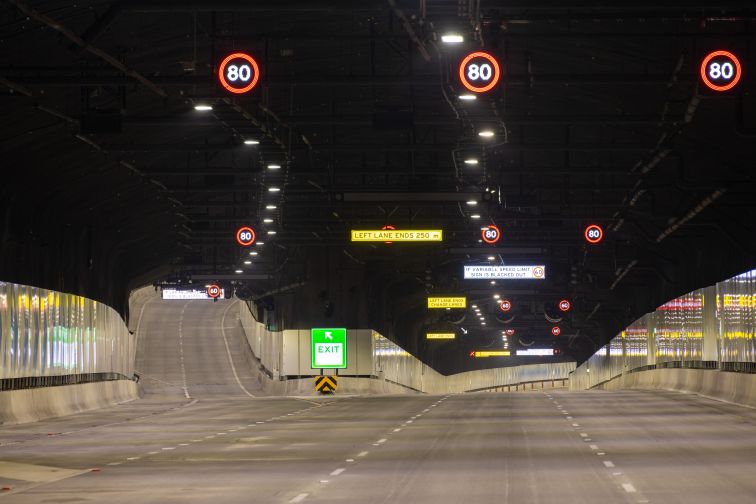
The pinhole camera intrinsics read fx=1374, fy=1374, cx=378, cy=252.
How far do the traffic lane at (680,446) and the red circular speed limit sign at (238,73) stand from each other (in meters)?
8.06

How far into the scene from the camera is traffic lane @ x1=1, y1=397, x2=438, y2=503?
747 inches

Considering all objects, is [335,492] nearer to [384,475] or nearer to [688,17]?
Answer: [384,475]

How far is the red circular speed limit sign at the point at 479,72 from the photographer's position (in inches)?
767

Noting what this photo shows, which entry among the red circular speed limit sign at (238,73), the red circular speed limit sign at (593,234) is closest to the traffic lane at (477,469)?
the red circular speed limit sign at (238,73)

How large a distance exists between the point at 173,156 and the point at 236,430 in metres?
12.4

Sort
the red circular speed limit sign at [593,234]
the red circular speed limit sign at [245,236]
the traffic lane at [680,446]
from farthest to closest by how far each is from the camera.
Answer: the red circular speed limit sign at [593,234]
the red circular speed limit sign at [245,236]
the traffic lane at [680,446]

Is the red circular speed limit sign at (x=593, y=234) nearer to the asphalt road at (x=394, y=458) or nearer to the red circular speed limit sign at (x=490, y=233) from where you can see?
the red circular speed limit sign at (x=490, y=233)

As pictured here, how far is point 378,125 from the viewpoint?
102ft

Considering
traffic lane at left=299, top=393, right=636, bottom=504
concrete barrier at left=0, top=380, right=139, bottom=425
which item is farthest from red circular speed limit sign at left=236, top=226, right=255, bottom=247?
traffic lane at left=299, top=393, right=636, bottom=504

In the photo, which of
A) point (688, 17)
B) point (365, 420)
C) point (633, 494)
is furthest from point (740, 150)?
point (633, 494)

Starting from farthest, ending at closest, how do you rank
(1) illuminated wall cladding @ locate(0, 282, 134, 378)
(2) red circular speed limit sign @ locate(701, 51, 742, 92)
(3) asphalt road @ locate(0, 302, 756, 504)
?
(1) illuminated wall cladding @ locate(0, 282, 134, 378), (2) red circular speed limit sign @ locate(701, 51, 742, 92), (3) asphalt road @ locate(0, 302, 756, 504)

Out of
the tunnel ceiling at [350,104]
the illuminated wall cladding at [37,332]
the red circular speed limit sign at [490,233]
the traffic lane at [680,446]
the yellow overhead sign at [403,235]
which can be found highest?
the tunnel ceiling at [350,104]

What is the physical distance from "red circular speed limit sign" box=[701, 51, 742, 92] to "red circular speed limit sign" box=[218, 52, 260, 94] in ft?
21.9

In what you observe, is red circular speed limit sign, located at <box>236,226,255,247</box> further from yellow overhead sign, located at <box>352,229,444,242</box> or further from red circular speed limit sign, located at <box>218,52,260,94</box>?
red circular speed limit sign, located at <box>218,52,260,94</box>
